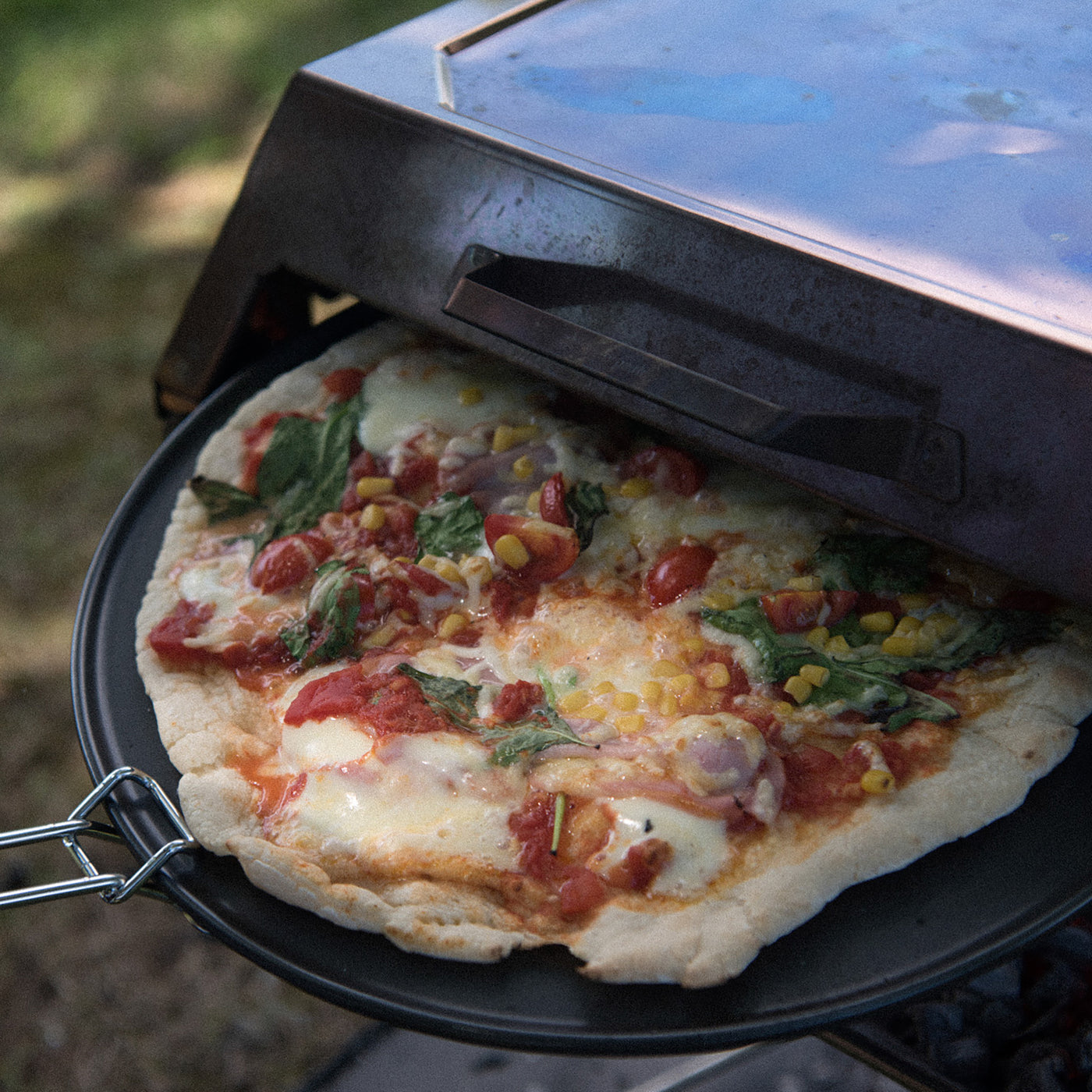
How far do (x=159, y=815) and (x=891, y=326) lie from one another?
1438 millimetres

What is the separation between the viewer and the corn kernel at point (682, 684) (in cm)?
194

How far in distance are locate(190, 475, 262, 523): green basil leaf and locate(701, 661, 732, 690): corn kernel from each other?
1.10 meters

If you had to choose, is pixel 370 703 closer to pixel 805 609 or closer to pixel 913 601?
pixel 805 609

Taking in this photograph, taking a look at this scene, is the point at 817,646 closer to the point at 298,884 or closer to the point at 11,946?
the point at 298,884

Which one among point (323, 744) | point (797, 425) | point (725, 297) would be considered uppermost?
point (725, 297)

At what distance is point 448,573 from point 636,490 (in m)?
0.43

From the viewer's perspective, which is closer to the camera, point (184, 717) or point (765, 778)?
point (765, 778)

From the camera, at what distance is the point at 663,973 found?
1576 millimetres

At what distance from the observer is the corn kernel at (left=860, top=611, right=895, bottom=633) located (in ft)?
6.55

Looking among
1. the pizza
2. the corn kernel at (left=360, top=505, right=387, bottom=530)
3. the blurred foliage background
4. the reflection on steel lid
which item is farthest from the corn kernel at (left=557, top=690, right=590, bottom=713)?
the blurred foliage background

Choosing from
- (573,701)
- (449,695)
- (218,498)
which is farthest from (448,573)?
(218,498)

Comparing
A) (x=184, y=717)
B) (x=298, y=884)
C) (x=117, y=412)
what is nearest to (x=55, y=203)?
(x=117, y=412)

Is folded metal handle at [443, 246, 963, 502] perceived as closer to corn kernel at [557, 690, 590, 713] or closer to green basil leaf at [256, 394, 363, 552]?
corn kernel at [557, 690, 590, 713]

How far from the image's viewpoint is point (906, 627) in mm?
1996
